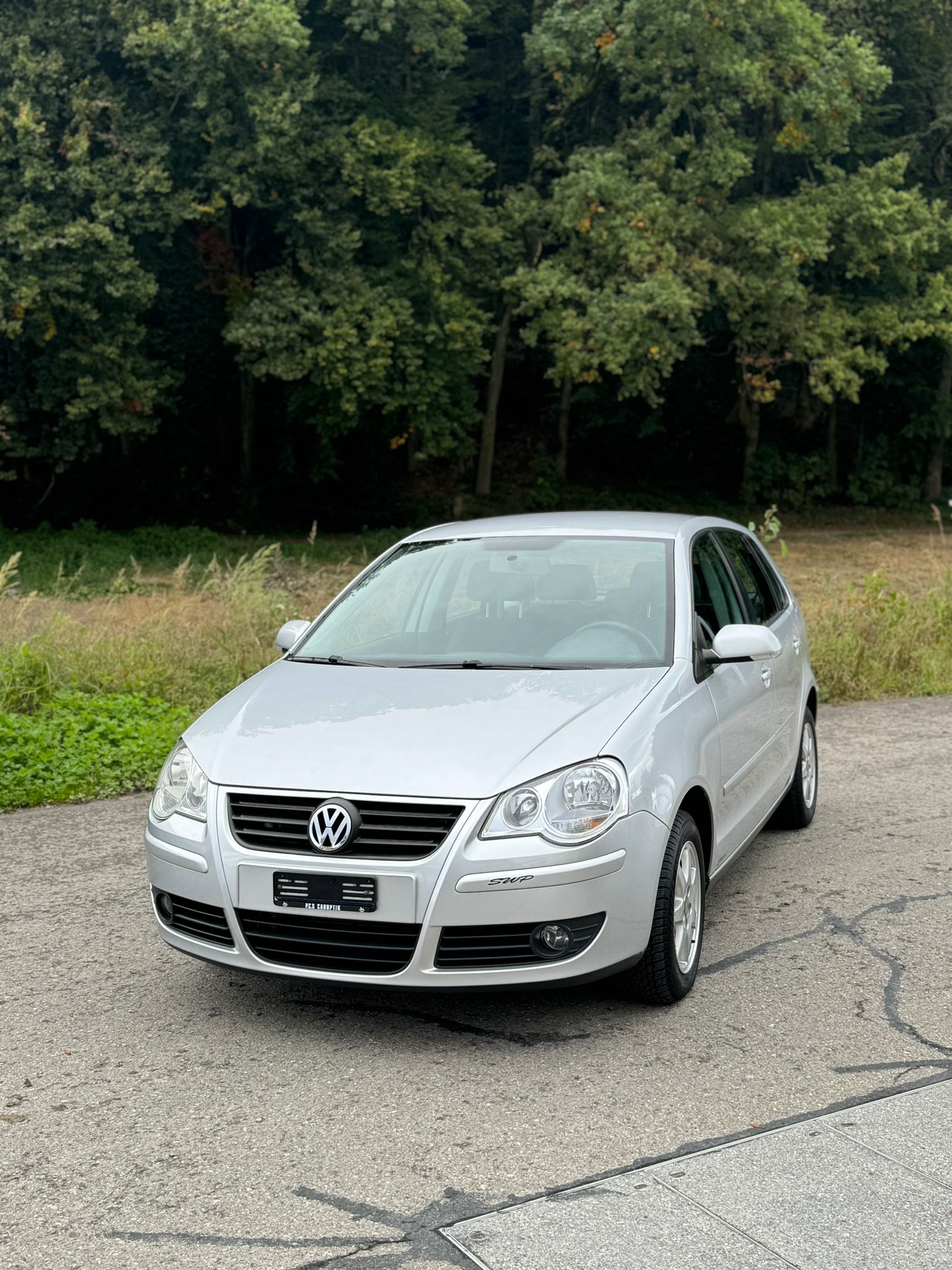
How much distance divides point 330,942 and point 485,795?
67cm

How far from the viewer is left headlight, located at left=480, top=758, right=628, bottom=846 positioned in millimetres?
4176

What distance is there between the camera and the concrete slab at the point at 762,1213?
3094 millimetres

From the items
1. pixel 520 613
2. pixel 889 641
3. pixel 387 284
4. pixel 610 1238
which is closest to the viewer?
pixel 610 1238

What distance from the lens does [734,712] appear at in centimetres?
545

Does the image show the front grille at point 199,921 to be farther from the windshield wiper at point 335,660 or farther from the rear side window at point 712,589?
the rear side window at point 712,589

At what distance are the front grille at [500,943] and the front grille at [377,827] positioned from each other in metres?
0.27

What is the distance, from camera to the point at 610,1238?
3.17m

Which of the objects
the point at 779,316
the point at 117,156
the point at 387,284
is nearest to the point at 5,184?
the point at 117,156

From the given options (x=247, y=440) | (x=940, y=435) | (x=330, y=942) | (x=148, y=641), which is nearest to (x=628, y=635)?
(x=330, y=942)

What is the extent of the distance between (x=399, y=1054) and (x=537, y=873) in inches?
29.0

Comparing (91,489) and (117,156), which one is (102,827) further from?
(91,489)

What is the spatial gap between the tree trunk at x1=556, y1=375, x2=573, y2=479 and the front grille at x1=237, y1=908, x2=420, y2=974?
110 feet

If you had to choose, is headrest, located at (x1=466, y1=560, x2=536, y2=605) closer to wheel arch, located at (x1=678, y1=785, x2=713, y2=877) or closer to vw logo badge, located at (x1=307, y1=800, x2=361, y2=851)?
wheel arch, located at (x1=678, y1=785, x2=713, y2=877)

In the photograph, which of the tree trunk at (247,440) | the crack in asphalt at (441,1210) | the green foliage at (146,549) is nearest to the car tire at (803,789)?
the crack in asphalt at (441,1210)
